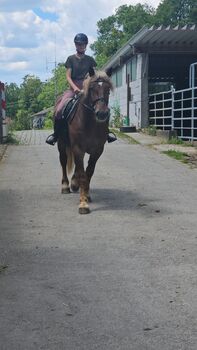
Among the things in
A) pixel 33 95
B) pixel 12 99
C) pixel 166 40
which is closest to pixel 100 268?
pixel 166 40

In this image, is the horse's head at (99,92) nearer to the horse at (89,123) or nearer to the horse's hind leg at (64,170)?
the horse at (89,123)

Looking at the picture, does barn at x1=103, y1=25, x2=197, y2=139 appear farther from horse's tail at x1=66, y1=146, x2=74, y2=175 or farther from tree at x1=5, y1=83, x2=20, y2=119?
tree at x1=5, y1=83, x2=20, y2=119

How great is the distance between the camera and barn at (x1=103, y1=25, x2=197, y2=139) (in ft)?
63.9

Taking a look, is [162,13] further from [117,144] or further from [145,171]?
[145,171]

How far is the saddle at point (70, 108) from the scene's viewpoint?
317 inches

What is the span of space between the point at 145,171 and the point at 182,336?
8.34 meters

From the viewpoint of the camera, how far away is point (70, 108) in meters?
8.19

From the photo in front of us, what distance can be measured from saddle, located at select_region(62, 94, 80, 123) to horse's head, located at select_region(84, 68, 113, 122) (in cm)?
48

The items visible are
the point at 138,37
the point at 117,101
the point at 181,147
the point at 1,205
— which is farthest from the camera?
the point at 117,101

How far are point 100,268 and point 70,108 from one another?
Result: 3.67 meters

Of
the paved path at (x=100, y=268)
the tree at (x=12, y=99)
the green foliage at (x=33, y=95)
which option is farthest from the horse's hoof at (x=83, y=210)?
the tree at (x=12, y=99)

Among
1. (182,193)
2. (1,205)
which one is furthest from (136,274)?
(182,193)

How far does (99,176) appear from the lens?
11047 millimetres

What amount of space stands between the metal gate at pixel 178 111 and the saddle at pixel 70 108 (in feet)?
32.2
